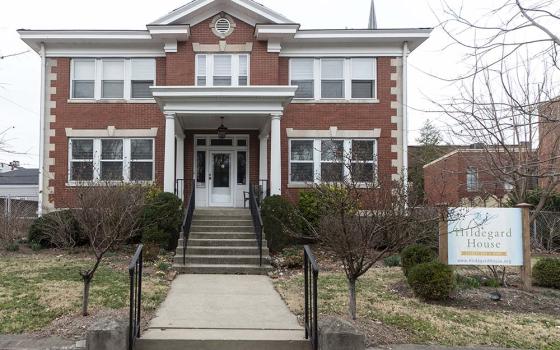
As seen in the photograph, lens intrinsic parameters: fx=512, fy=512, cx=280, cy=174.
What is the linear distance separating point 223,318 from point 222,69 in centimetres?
1181

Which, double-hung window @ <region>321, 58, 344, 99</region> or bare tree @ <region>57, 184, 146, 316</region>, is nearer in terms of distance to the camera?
bare tree @ <region>57, 184, 146, 316</region>

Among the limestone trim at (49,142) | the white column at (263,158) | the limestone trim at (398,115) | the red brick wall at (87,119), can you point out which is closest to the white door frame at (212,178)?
the white column at (263,158)

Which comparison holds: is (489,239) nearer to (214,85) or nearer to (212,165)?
(214,85)

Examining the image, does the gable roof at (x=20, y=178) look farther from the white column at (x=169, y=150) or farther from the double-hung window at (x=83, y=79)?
the white column at (x=169, y=150)

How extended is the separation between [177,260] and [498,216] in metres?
7.00

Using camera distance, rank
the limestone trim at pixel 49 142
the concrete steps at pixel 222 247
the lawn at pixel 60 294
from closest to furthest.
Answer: the lawn at pixel 60 294
the concrete steps at pixel 222 247
the limestone trim at pixel 49 142

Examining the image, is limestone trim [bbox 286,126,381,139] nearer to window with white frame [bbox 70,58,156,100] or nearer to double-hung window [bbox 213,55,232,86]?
double-hung window [bbox 213,55,232,86]

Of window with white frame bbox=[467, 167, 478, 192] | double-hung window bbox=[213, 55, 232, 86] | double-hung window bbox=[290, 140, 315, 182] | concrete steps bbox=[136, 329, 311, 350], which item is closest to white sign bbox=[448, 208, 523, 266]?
window with white frame bbox=[467, 167, 478, 192]

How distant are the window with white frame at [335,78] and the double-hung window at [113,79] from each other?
19.4ft

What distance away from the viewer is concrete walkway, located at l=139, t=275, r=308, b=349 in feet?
19.9

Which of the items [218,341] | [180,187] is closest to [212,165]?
[180,187]

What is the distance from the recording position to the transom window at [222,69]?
17.3 meters

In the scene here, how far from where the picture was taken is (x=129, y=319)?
5.80 meters

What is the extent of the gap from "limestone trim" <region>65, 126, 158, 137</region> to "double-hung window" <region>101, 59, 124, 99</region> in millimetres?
1247
